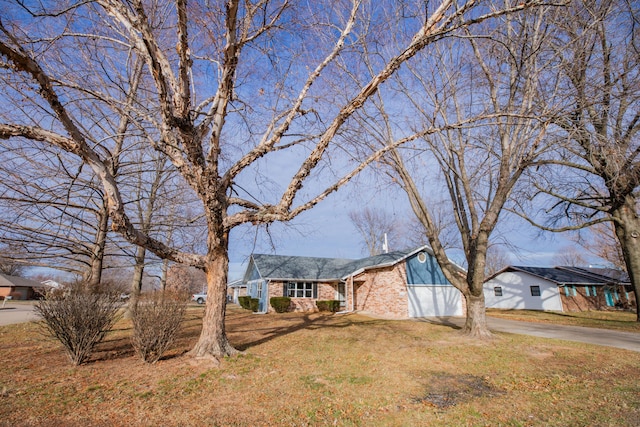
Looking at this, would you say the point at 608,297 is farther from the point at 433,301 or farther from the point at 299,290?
the point at 299,290

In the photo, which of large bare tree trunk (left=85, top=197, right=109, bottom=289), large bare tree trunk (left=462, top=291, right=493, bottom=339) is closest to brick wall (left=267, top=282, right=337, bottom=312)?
A: large bare tree trunk (left=85, top=197, right=109, bottom=289)

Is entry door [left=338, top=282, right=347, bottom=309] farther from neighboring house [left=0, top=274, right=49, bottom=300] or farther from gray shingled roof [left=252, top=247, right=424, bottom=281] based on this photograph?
neighboring house [left=0, top=274, right=49, bottom=300]

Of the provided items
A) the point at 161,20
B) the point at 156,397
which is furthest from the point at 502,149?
the point at 156,397

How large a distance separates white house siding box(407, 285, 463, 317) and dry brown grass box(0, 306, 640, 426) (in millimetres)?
10595

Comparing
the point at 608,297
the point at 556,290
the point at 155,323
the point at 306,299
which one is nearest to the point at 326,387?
the point at 155,323

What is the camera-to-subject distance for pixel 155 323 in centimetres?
638

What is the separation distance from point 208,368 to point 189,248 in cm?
698

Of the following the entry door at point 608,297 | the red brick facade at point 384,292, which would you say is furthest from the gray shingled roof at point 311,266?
the entry door at point 608,297

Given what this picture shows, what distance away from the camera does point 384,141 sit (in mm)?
10406

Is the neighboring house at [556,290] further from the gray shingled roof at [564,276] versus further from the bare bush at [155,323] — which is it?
the bare bush at [155,323]

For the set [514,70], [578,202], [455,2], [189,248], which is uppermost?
[514,70]

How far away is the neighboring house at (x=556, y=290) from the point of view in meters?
25.4

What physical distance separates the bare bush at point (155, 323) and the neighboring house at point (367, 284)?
14624mm

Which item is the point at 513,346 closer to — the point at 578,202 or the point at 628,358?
the point at 628,358
